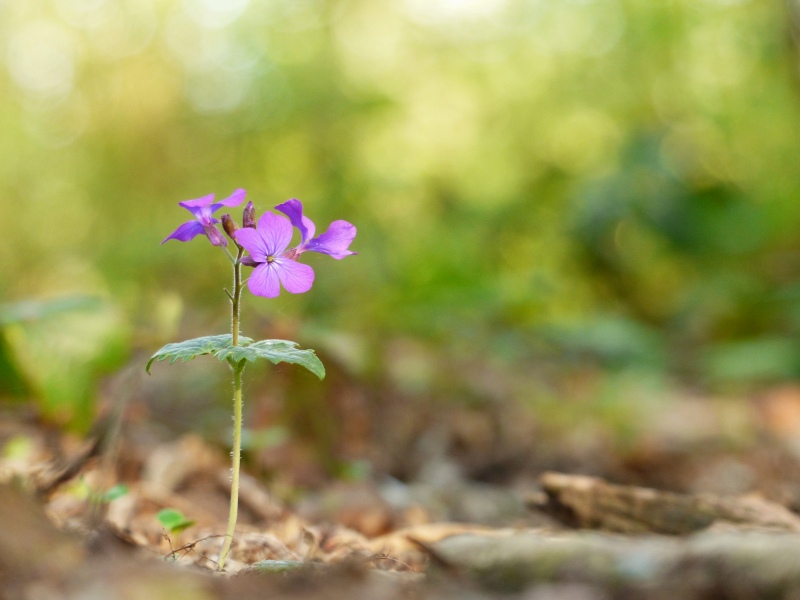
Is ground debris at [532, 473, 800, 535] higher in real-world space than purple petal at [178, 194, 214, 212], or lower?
lower

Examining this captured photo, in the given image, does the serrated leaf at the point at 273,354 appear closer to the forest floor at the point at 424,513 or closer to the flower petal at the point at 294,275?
the flower petal at the point at 294,275

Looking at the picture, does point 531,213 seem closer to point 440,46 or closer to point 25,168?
point 440,46

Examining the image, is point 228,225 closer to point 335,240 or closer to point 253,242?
point 253,242

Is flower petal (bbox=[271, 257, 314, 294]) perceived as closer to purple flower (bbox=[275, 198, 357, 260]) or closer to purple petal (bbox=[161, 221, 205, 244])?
purple flower (bbox=[275, 198, 357, 260])

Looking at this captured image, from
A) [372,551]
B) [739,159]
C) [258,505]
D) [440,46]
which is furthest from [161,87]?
[372,551]

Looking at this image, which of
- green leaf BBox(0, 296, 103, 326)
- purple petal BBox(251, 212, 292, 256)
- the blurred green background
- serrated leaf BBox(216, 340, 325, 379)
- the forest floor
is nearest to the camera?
the forest floor

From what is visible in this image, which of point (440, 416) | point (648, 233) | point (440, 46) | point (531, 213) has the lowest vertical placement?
point (440, 416)

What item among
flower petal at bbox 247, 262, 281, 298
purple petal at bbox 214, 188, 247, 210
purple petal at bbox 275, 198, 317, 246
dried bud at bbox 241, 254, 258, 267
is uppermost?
purple petal at bbox 214, 188, 247, 210

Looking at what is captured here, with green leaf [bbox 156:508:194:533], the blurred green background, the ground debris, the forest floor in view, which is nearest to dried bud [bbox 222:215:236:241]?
the forest floor
